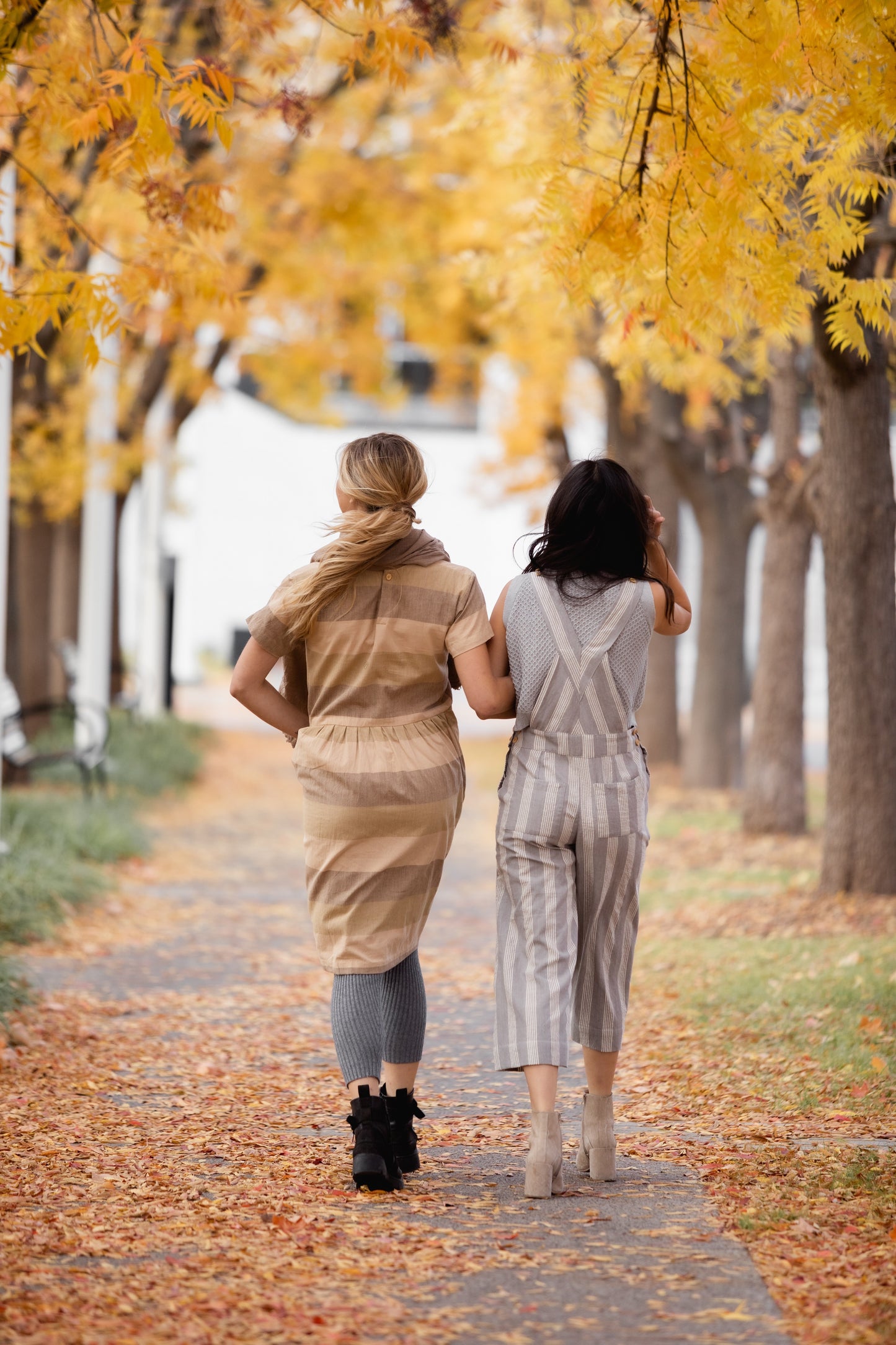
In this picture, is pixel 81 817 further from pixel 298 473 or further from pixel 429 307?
pixel 298 473

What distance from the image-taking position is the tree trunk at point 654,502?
15.2 m

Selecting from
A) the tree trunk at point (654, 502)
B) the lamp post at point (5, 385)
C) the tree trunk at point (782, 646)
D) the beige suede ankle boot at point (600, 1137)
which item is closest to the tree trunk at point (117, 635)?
the tree trunk at point (654, 502)

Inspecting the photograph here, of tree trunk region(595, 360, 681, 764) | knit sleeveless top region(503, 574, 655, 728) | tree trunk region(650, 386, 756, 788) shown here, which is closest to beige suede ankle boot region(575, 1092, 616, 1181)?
knit sleeveless top region(503, 574, 655, 728)

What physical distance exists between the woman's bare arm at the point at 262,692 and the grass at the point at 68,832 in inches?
92.6

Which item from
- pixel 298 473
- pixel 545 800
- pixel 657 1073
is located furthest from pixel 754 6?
pixel 298 473

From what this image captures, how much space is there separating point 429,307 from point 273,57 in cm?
1217

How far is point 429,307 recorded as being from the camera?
62.9 feet

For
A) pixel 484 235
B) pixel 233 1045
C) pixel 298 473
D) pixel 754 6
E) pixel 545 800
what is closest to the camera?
pixel 545 800

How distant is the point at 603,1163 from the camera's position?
405 centimetres

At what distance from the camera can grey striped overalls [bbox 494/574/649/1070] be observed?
389cm

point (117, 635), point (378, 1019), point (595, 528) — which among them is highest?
point (595, 528)

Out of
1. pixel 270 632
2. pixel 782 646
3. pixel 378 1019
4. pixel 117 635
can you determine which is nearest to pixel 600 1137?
pixel 378 1019

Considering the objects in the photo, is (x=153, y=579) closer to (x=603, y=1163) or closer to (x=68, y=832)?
(x=68, y=832)

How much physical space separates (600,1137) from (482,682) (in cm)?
128
